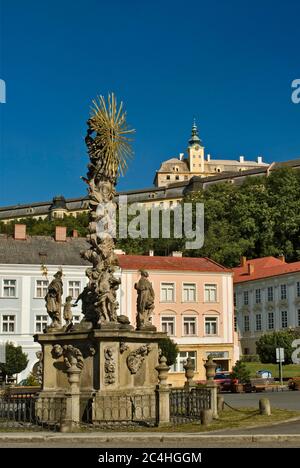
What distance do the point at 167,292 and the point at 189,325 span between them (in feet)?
10.5

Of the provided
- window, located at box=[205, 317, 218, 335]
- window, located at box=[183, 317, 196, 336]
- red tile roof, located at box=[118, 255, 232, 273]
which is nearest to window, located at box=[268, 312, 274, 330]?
red tile roof, located at box=[118, 255, 232, 273]

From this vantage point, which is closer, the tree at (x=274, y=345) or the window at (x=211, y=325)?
the window at (x=211, y=325)

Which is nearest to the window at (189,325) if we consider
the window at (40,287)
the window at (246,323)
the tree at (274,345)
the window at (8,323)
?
the tree at (274,345)

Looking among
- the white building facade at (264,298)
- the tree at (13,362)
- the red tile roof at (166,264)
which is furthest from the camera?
the white building facade at (264,298)

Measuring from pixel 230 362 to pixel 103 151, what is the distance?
127 feet

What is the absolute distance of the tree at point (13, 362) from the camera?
1901 inches

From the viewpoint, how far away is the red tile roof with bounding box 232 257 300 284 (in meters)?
75.1

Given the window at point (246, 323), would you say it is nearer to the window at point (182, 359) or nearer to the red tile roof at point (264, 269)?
the red tile roof at point (264, 269)

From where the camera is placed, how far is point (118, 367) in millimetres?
20406

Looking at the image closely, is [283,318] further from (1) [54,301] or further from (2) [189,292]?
(1) [54,301]

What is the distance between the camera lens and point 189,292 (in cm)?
5872

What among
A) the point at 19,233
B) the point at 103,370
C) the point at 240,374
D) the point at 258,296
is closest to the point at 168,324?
the point at 240,374

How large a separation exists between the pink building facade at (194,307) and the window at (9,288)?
28.6 feet

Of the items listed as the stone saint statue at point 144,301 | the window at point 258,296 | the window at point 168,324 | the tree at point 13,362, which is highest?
the window at point 258,296
